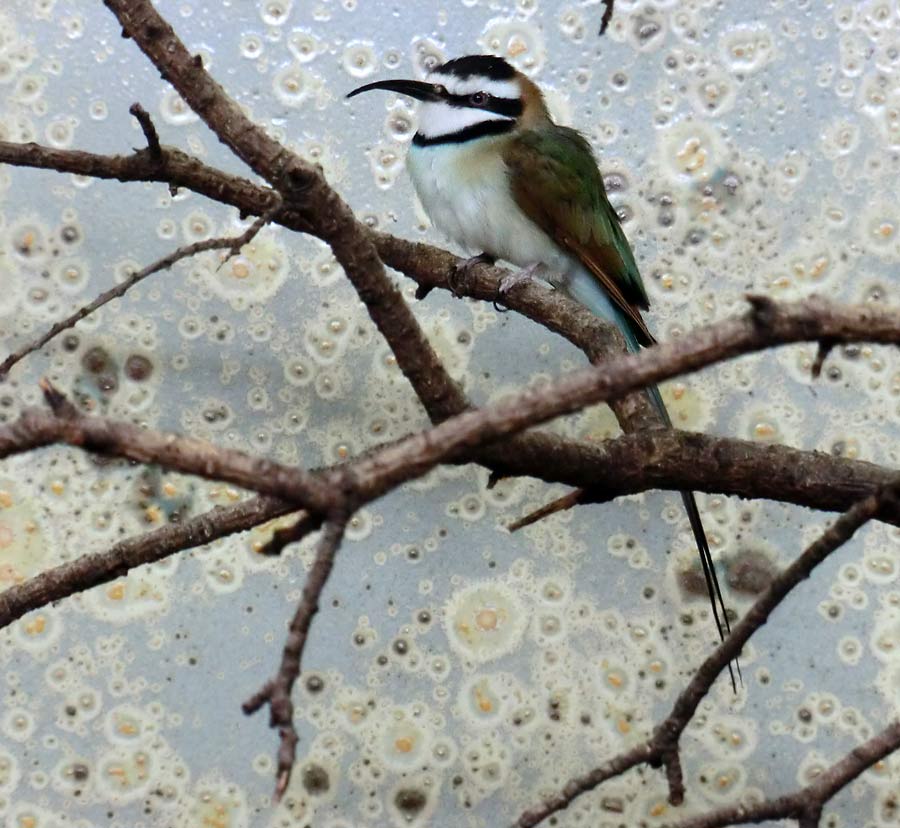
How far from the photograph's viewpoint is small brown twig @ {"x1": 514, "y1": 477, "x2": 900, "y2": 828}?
653 millimetres

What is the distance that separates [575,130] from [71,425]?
97 cm

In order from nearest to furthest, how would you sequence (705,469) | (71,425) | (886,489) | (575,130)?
(71,425) → (886,489) → (705,469) → (575,130)

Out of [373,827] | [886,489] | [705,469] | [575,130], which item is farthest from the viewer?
[575,130]

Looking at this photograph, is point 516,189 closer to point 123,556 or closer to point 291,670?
point 123,556

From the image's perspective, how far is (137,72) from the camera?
138 cm

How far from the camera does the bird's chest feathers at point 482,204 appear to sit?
4.16 ft

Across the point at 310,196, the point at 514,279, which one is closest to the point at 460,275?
the point at 514,279

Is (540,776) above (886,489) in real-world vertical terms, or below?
below

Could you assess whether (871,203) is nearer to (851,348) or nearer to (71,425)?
(851,348)

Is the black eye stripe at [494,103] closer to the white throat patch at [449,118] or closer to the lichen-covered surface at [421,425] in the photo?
the white throat patch at [449,118]

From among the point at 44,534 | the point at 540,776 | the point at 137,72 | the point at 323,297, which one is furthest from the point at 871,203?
the point at 44,534

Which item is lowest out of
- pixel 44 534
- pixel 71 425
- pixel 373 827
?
pixel 373 827

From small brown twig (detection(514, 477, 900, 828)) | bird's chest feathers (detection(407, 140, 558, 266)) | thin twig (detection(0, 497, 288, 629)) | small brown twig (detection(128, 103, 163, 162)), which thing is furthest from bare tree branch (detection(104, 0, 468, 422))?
bird's chest feathers (detection(407, 140, 558, 266))

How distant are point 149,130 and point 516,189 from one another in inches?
18.9
